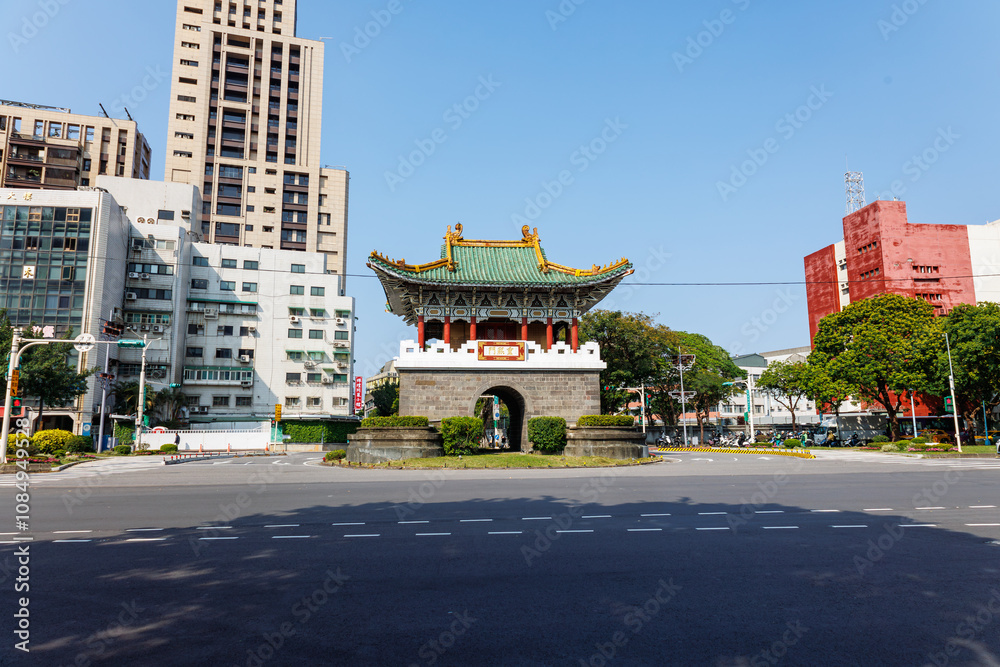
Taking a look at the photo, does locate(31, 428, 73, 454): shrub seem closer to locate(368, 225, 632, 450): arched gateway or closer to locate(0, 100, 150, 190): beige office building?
locate(368, 225, 632, 450): arched gateway

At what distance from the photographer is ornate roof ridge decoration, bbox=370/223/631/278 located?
2922cm

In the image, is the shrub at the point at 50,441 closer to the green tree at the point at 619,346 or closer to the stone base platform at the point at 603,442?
the stone base platform at the point at 603,442

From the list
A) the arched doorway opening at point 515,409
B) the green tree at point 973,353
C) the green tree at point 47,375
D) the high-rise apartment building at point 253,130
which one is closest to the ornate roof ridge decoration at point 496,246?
the arched doorway opening at point 515,409

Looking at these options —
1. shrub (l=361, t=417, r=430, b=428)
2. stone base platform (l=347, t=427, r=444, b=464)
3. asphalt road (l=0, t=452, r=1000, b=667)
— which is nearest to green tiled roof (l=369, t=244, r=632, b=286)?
shrub (l=361, t=417, r=430, b=428)

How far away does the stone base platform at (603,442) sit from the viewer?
26000 millimetres

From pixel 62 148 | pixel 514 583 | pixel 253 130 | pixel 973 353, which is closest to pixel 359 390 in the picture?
pixel 253 130

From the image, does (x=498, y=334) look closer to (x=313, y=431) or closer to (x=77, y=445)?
(x=77, y=445)

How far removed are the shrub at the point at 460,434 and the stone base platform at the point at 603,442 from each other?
4.17 meters

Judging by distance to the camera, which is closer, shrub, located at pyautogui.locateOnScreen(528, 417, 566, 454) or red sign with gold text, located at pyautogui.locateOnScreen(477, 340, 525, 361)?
shrub, located at pyautogui.locateOnScreen(528, 417, 566, 454)

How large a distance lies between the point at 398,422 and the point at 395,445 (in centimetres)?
101

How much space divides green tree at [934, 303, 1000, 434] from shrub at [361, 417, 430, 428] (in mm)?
36908

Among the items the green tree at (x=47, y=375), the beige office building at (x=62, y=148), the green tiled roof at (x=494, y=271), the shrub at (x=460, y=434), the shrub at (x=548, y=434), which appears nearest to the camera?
the shrub at (x=460, y=434)

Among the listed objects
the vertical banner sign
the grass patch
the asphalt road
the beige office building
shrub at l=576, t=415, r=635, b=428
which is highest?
the beige office building

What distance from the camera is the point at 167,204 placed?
2376 inches
